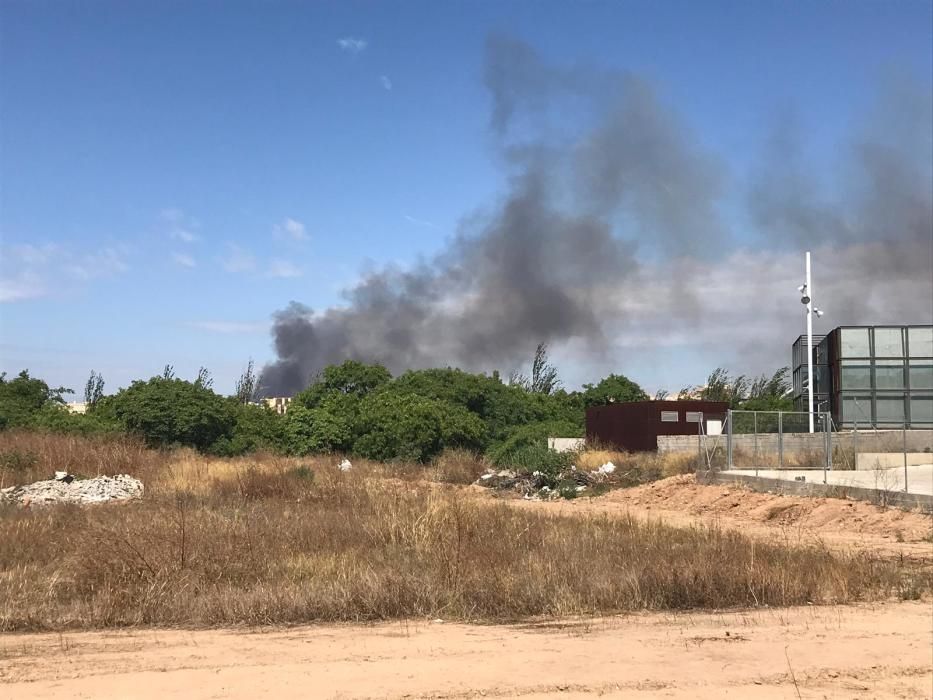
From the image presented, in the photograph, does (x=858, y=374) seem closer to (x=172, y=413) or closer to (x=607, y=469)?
(x=607, y=469)

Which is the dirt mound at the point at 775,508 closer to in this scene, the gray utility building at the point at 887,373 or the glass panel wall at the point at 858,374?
the glass panel wall at the point at 858,374

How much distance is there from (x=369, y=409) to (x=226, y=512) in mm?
25267

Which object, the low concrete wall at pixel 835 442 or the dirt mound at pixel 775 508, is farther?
the low concrete wall at pixel 835 442

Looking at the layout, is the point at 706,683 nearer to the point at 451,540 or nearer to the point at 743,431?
the point at 451,540

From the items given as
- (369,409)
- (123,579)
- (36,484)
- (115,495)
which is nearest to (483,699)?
(123,579)

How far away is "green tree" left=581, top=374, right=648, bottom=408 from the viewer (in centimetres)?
6638

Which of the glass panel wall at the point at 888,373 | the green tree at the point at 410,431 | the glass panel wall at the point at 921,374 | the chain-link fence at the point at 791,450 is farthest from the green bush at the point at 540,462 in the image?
the glass panel wall at the point at 921,374

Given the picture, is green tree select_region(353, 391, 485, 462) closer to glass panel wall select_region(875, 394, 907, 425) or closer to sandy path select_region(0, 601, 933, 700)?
glass panel wall select_region(875, 394, 907, 425)

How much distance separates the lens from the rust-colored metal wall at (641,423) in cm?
4312

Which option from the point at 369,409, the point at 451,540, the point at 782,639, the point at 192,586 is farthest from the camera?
the point at 369,409

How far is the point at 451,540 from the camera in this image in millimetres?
12047

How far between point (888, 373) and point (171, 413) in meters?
38.3

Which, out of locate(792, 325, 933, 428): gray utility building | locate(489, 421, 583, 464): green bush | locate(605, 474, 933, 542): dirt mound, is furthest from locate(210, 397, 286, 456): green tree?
locate(792, 325, 933, 428): gray utility building

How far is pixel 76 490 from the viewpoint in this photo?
820 inches
